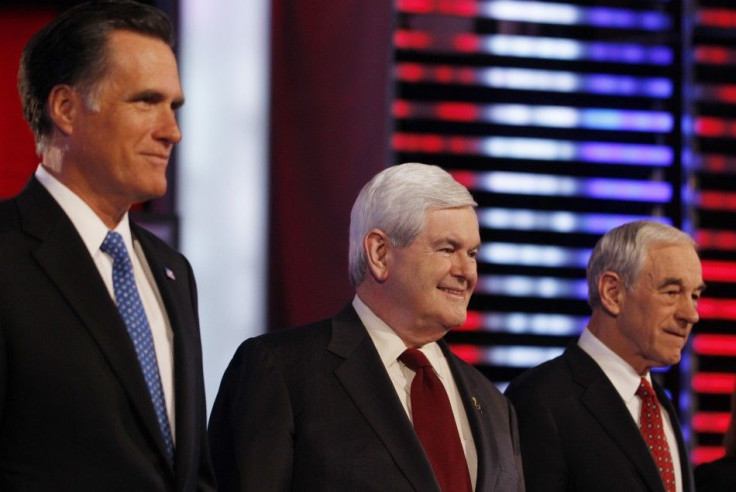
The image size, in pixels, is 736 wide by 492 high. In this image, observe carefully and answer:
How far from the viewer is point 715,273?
16.0 ft

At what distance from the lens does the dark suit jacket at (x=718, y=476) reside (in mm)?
3363

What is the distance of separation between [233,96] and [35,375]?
201 centimetres

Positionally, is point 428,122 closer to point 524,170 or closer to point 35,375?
point 524,170

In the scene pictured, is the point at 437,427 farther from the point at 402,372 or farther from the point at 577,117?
the point at 577,117

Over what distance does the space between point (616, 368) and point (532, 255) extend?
1381 mm

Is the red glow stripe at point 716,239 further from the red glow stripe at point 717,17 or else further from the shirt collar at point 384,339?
the shirt collar at point 384,339

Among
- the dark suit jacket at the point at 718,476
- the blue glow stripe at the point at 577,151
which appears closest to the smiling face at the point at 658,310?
the dark suit jacket at the point at 718,476

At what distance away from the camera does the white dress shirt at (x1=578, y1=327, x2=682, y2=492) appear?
10.8 ft

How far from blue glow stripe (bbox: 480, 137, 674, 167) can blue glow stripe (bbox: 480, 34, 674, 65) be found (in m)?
0.33

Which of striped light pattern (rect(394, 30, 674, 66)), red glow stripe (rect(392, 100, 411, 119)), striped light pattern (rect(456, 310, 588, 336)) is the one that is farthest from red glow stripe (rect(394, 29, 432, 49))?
striped light pattern (rect(456, 310, 588, 336))

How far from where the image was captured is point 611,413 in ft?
10.4

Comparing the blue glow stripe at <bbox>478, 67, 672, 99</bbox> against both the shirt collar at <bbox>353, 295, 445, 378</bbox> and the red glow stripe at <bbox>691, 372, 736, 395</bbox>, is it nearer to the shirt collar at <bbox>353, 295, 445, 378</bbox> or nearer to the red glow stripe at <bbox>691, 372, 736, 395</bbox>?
the red glow stripe at <bbox>691, 372, 736, 395</bbox>

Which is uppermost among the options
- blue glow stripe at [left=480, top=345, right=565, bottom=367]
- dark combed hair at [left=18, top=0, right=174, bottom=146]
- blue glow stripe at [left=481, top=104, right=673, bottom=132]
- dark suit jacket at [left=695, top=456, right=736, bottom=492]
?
dark combed hair at [left=18, top=0, right=174, bottom=146]

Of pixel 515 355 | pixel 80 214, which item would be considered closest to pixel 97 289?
pixel 80 214
